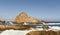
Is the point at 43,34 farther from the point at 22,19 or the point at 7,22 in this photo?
the point at 22,19

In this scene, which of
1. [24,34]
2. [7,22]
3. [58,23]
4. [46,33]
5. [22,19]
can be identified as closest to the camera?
[46,33]

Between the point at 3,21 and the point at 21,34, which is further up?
the point at 3,21

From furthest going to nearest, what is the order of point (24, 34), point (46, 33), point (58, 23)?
1. point (58, 23)
2. point (24, 34)
3. point (46, 33)

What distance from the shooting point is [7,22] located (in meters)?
11.7

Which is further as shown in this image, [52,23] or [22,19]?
[22,19]

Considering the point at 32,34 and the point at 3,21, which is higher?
the point at 3,21

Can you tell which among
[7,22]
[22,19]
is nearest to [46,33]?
[7,22]

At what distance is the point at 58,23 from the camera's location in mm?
10898


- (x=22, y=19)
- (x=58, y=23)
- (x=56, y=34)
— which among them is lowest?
(x=56, y=34)

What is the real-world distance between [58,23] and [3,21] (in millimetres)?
3530

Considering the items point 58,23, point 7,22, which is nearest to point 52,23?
point 58,23

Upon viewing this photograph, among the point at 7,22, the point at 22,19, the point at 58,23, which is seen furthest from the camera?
the point at 22,19

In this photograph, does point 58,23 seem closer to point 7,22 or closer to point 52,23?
point 52,23

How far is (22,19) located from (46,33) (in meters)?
9.21
